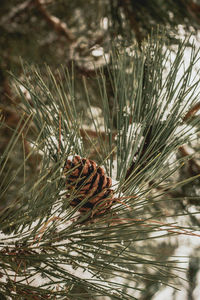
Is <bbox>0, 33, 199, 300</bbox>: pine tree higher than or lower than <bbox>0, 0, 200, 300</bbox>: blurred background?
lower

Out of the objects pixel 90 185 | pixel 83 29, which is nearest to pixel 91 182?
pixel 90 185

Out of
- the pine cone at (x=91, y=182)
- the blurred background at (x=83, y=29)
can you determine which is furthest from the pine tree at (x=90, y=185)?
the blurred background at (x=83, y=29)

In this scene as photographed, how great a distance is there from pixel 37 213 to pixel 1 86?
38cm

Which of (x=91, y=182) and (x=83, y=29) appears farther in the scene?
(x=83, y=29)

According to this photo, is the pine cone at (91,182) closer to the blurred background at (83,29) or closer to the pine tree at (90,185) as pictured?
the pine tree at (90,185)

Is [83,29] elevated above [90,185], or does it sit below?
above

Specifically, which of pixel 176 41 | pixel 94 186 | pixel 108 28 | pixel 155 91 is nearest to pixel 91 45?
pixel 108 28

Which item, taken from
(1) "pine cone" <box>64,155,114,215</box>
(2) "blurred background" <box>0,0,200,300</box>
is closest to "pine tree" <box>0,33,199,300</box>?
(1) "pine cone" <box>64,155,114,215</box>

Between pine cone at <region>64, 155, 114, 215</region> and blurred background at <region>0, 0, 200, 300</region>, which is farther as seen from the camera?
blurred background at <region>0, 0, 200, 300</region>

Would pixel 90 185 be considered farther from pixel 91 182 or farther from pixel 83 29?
pixel 83 29

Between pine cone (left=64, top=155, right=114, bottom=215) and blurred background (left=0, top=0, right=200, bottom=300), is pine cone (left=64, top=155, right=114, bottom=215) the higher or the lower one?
the lower one

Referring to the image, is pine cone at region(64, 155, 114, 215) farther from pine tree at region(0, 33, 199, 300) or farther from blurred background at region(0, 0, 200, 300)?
blurred background at region(0, 0, 200, 300)

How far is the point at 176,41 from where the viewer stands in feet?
2.11

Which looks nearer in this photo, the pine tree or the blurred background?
the pine tree
